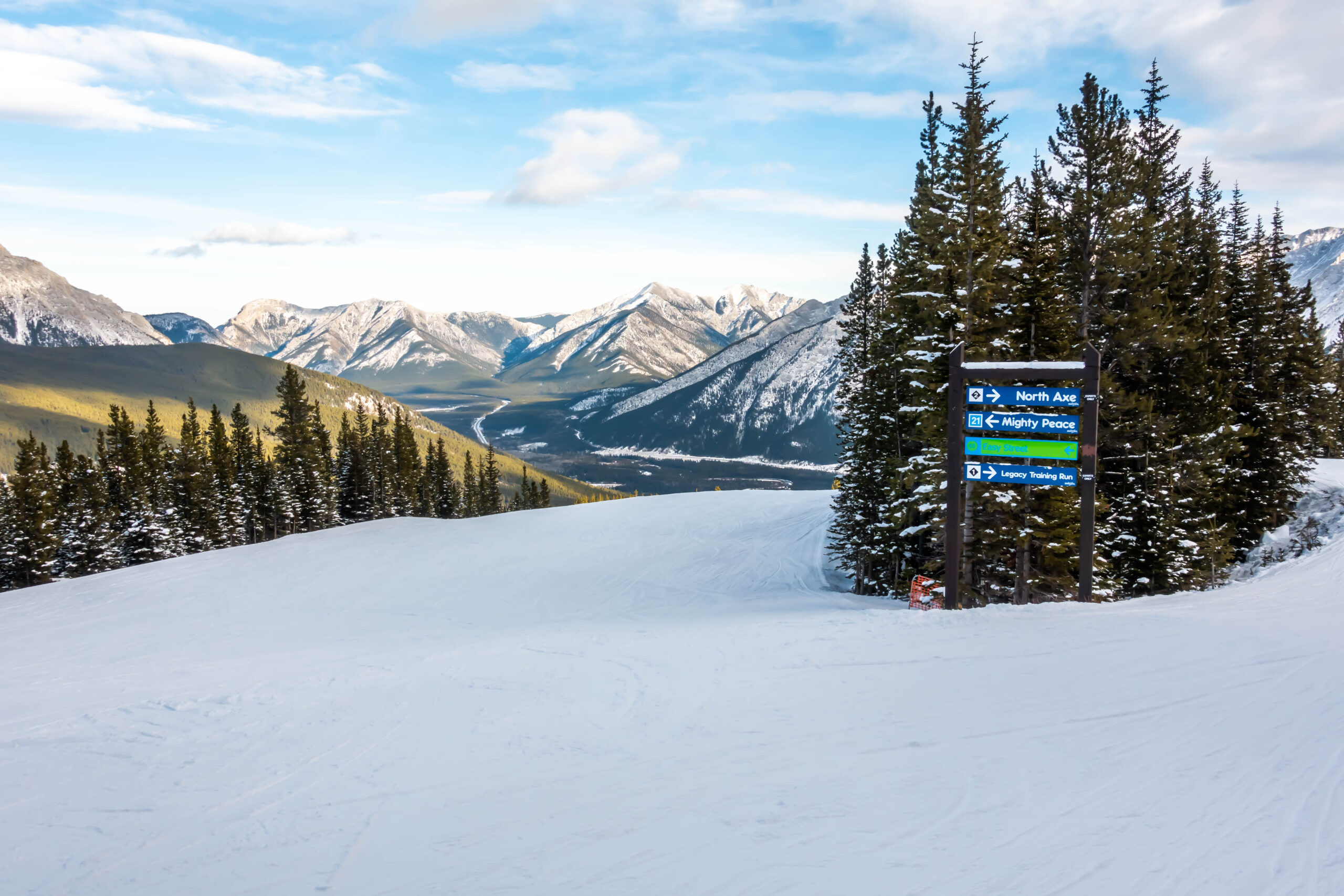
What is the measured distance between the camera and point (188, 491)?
5347 cm

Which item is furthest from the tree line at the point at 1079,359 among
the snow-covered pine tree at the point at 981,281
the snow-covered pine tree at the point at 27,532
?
the snow-covered pine tree at the point at 27,532

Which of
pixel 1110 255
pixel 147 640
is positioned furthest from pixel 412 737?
pixel 1110 255

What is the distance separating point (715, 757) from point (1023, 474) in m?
11.0

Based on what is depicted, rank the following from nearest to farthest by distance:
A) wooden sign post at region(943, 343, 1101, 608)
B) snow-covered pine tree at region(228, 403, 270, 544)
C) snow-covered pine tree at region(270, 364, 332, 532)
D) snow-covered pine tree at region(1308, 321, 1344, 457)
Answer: wooden sign post at region(943, 343, 1101, 608) → snow-covered pine tree at region(1308, 321, 1344, 457) → snow-covered pine tree at region(270, 364, 332, 532) → snow-covered pine tree at region(228, 403, 270, 544)

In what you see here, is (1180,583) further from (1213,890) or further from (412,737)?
(412,737)

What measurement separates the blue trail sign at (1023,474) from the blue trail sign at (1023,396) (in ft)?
4.69

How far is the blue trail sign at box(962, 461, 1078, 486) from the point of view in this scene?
49.5 ft

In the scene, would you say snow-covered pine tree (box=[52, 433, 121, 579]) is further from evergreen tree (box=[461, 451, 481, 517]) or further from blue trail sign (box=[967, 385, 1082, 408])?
blue trail sign (box=[967, 385, 1082, 408])

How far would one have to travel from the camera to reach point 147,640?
16.9 meters

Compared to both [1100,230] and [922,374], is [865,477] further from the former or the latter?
[1100,230]

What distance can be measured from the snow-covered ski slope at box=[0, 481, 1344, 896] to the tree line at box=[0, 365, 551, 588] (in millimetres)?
40310

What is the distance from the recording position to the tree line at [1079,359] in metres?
18.3

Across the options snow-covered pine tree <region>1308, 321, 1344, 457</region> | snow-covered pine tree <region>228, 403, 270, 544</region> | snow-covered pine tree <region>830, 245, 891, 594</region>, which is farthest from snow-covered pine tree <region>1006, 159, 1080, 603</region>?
snow-covered pine tree <region>228, 403, 270, 544</region>

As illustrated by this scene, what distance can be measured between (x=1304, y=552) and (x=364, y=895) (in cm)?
2884
